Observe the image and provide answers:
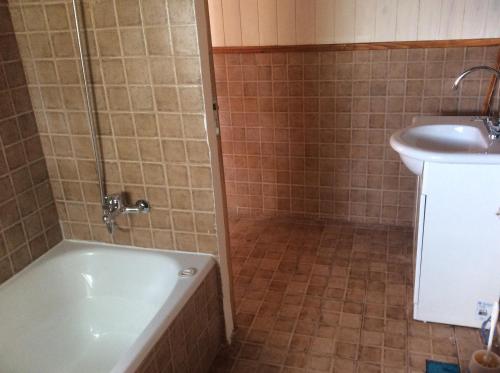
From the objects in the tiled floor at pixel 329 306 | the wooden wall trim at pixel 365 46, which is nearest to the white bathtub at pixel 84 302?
the tiled floor at pixel 329 306

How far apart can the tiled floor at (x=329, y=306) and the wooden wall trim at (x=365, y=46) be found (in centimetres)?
116

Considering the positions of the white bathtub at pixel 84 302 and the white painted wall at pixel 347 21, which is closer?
the white bathtub at pixel 84 302

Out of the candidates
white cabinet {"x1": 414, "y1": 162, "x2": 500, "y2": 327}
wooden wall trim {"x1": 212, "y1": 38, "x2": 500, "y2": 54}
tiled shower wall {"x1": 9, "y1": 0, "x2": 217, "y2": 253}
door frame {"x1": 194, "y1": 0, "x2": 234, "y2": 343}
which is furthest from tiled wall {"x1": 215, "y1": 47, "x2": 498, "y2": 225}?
tiled shower wall {"x1": 9, "y1": 0, "x2": 217, "y2": 253}

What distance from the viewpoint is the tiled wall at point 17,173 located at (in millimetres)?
1740

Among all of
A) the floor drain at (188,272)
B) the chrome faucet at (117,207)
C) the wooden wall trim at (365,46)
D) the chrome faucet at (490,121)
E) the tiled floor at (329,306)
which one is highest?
the wooden wall trim at (365,46)

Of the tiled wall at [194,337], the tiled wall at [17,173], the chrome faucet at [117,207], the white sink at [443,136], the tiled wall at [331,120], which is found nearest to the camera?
the tiled wall at [194,337]

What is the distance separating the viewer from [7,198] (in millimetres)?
1771

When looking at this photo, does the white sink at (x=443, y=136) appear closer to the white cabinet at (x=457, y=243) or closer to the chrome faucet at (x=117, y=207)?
the white cabinet at (x=457, y=243)

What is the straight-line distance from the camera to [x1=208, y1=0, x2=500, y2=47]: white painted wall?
2453 mm

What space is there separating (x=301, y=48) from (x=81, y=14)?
146 centimetres

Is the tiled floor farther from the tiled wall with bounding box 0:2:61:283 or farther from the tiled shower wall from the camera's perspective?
the tiled wall with bounding box 0:2:61:283

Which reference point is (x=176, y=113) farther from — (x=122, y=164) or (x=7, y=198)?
(x=7, y=198)

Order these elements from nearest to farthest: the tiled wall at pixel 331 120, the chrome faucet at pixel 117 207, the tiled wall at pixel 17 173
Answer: the tiled wall at pixel 17 173 < the chrome faucet at pixel 117 207 < the tiled wall at pixel 331 120

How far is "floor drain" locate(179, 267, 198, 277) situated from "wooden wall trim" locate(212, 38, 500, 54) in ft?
5.29
